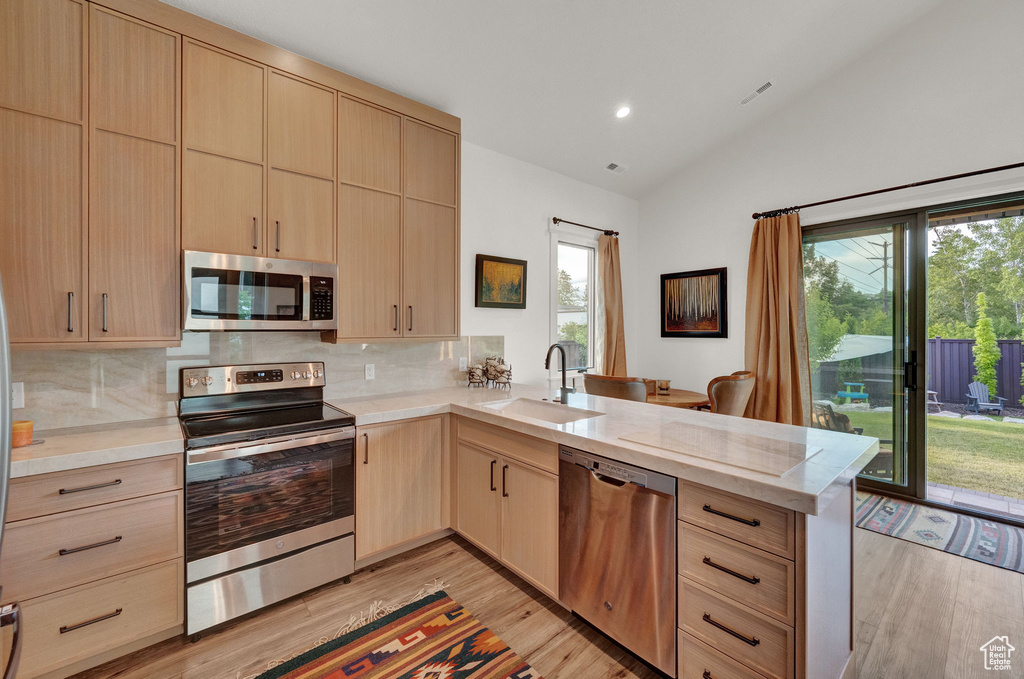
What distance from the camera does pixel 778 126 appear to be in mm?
3947

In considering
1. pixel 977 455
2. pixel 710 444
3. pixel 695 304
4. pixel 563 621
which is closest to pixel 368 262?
pixel 710 444

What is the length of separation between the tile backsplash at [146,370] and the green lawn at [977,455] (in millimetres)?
4162

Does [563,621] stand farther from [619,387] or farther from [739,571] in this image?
[619,387]

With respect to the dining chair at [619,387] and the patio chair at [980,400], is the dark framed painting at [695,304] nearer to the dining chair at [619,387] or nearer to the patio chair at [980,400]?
the dining chair at [619,387]

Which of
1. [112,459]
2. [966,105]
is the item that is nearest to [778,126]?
[966,105]

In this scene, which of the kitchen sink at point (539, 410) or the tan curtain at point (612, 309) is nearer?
the kitchen sink at point (539, 410)

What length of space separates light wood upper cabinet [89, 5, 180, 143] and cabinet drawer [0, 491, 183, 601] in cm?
160

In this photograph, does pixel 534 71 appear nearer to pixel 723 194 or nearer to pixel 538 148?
pixel 538 148

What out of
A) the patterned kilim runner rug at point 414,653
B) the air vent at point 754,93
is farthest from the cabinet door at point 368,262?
the air vent at point 754,93

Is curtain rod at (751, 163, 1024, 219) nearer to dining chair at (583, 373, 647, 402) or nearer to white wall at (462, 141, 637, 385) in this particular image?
white wall at (462, 141, 637, 385)

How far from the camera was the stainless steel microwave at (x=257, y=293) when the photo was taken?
80.6 inches

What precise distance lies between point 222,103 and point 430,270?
136 centimetres

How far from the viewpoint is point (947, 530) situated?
2.94 metres

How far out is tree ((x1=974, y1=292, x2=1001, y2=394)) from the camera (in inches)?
121
